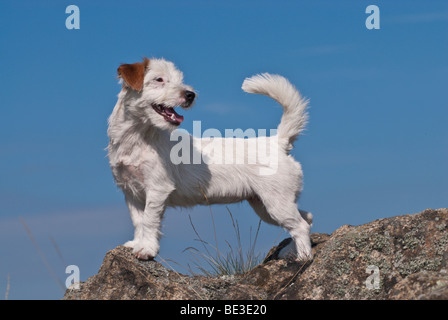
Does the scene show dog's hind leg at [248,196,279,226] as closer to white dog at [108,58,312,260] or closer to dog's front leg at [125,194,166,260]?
white dog at [108,58,312,260]

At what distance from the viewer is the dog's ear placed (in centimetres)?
629

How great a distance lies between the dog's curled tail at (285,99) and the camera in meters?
7.30

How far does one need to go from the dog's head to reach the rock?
5.82 ft

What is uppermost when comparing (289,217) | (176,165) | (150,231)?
(176,165)

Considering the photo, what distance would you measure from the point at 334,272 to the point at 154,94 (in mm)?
3129

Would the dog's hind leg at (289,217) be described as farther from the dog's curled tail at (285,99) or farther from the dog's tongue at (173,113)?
the dog's tongue at (173,113)

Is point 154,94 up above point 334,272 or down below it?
above

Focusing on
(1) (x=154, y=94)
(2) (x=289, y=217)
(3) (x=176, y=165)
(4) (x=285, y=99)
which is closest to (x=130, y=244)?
(3) (x=176, y=165)

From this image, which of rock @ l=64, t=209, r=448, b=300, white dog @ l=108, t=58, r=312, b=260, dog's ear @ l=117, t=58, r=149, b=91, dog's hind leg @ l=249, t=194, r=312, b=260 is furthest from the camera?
dog's hind leg @ l=249, t=194, r=312, b=260

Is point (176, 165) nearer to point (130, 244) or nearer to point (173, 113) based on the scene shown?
point (173, 113)

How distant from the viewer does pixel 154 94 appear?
636 cm

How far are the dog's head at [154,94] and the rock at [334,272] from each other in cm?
177

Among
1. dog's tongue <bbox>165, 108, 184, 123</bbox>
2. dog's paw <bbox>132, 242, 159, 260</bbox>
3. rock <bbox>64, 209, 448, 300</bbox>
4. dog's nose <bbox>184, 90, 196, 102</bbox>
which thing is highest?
dog's nose <bbox>184, 90, 196, 102</bbox>

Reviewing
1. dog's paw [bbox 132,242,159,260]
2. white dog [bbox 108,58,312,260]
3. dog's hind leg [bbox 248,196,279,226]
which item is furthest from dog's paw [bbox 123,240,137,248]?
dog's hind leg [bbox 248,196,279,226]
